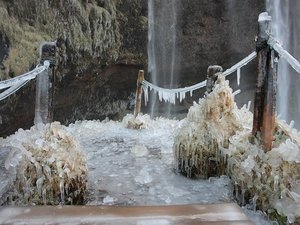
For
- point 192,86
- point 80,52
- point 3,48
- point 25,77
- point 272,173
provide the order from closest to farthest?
point 272,173, point 25,77, point 192,86, point 3,48, point 80,52

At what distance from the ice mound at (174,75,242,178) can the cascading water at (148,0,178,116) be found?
863cm

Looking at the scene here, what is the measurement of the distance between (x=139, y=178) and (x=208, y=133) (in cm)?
101

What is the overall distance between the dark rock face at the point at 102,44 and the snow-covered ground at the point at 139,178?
2.21 metres

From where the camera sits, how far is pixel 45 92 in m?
3.89

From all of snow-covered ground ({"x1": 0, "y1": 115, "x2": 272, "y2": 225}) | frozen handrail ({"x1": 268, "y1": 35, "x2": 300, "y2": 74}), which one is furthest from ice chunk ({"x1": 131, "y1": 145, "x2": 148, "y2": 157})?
frozen handrail ({"x1": 268, "y1": 35, "x2": 300, "y2": 74})

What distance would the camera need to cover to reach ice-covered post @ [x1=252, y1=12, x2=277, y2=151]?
11.2 ft

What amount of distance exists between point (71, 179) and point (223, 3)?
11255mm

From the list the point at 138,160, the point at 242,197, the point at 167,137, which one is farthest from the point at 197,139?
the point at 167,137

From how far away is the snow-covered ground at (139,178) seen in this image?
3.82m

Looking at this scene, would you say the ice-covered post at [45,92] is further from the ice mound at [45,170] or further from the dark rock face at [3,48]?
the dark rock face at [3,48]

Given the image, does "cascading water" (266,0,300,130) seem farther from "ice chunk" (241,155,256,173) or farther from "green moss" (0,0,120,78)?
"ice chunk" (241,155,256,173)

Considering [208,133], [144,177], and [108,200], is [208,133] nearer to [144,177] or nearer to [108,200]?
[144,177]

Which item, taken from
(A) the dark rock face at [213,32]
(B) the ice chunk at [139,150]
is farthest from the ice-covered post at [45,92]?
(A) the dark rock face at [213,32]

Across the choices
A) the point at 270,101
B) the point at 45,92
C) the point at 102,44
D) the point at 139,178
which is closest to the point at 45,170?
the point at 45,92
